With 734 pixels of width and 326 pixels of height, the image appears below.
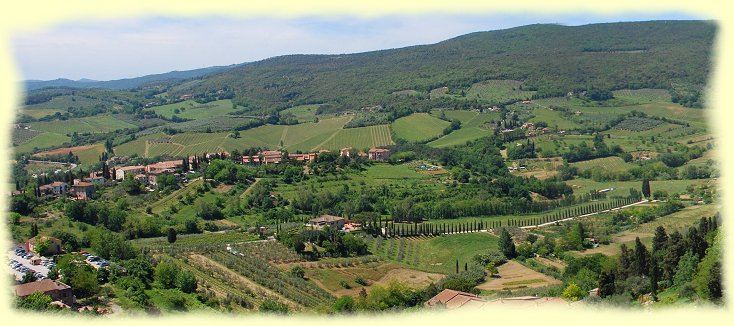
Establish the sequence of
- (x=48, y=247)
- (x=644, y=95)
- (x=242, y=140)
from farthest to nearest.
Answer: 1. (x=644, y=95)
2. (x=242, y=140)
3. (x=48, y=247)

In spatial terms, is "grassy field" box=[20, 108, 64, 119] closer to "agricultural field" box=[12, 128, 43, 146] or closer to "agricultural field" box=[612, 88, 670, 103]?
"agricultural field" box=[12, 128, 43, 146]

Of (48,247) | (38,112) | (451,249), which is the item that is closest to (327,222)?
(451,249)

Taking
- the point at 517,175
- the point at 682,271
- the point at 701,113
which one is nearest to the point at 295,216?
the point at 517,175

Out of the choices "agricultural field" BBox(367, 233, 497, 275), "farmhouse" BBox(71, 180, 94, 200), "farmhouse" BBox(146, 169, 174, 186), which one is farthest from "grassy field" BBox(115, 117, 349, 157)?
"agricultural field" BBox(367, 233, 497, 275)

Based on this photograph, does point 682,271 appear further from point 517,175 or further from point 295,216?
point 517,175

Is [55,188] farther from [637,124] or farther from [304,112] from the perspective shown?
[637,124]

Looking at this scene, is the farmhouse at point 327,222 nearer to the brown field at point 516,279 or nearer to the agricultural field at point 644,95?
the brown field at point 516,279
